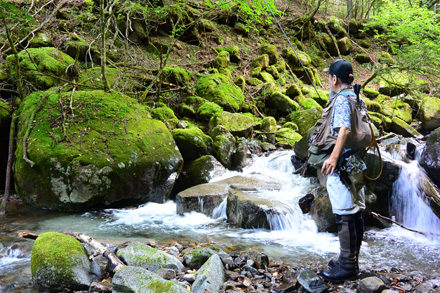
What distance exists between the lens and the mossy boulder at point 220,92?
38.8 feet

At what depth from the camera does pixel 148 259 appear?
11.8ft

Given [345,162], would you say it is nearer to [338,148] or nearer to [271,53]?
[338,148]

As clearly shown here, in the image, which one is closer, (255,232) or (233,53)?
(255,232)

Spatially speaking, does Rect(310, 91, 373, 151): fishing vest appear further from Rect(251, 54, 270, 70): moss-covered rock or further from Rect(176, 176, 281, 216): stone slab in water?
Rect(251, 54, 270, 70): moss-covered rock

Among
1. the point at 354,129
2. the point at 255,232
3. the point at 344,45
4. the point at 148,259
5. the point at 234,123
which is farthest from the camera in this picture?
the point at 344,45

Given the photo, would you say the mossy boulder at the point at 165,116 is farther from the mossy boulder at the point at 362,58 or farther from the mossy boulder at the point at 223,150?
the mossy boulder at the point at 362,58

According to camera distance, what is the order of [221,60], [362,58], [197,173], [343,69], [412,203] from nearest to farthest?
1. [343,69]
2. [412,203]
3. [197,173]
4. [221,60]
5. [362,58]

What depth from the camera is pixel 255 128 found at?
454 inches

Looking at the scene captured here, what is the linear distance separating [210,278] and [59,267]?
157 centimetres

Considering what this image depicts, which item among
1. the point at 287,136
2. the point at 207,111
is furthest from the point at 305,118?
the point at 207,111

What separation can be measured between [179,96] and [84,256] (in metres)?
8.64

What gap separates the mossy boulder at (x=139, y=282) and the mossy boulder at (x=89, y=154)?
3.67 meters

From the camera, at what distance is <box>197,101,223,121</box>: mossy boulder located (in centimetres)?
1080

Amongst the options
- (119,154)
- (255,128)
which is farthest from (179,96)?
(119,154)
